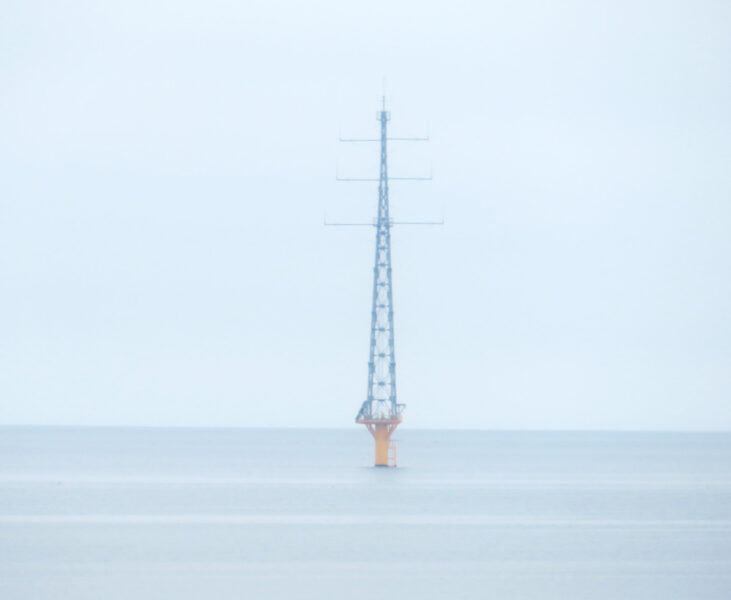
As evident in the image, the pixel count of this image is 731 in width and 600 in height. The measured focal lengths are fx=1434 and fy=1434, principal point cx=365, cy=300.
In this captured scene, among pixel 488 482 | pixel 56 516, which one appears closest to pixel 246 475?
pixel 488 482

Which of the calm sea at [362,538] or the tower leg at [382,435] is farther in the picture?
the tower leg at [382,435]

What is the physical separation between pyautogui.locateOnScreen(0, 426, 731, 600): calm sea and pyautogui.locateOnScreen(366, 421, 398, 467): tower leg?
1934 mm

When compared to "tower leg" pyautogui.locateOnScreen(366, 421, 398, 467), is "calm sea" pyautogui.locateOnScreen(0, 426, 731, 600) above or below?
below

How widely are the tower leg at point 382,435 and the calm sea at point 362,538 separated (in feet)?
6.35

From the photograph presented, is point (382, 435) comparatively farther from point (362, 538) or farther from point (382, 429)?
point (362, 538)

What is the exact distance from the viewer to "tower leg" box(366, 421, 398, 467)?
71.8 meters

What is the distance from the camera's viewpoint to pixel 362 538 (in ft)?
184

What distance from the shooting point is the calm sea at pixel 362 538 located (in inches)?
1713

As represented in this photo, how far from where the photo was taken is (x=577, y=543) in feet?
181

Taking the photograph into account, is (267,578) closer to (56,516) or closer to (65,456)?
(56,516)

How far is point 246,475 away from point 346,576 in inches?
2388

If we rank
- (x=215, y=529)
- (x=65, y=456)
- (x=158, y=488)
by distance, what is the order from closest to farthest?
(x=215, y=529) → (x=158, y=488) → (x=65, y=456)

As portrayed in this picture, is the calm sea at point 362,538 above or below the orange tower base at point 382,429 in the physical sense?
below

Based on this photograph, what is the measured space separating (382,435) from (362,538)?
18.1 m
